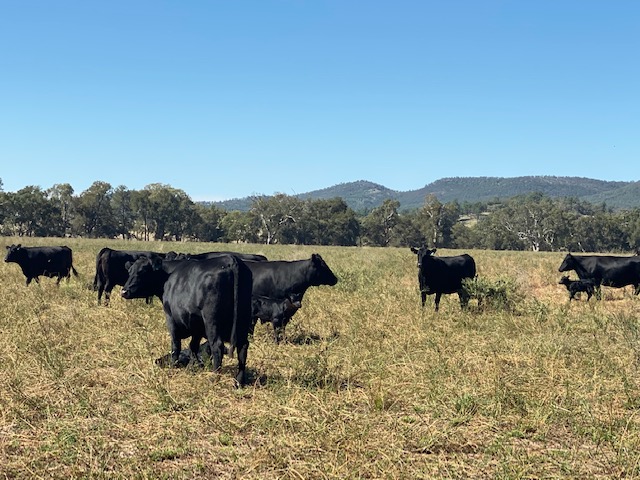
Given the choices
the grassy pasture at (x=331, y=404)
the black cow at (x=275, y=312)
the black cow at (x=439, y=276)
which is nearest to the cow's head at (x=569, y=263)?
the black cow at (x=439, y=276)

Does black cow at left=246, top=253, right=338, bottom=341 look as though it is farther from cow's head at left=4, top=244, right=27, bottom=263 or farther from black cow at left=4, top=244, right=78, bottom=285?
cow's head at left=4, top=244, right=27, bottom=263

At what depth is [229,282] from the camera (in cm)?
654

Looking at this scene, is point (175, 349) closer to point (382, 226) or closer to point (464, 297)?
point (464, 297)

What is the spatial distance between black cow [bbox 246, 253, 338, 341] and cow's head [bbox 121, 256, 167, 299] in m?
3.43

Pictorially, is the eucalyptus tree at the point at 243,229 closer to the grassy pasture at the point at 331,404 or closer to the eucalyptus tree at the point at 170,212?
the eucalyptus tree at the point at 170,212

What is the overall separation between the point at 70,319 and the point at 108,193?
9454 cm

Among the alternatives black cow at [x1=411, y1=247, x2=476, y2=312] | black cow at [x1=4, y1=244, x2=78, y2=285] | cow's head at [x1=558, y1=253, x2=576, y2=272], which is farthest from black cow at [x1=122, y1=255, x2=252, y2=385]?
cow's head at [x1=558, y1=253, x2=576, y2=272]

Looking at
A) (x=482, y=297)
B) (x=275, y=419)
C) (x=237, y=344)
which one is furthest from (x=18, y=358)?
(x=482, y=297)

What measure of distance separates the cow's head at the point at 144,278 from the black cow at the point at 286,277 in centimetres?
343

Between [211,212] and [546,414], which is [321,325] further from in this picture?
[211,212]

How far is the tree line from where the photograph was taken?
9169cm

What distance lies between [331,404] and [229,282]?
2.04 metres

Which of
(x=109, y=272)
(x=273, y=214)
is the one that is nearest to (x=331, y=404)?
(x=109, y=272)

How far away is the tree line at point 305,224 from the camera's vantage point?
91.7 metres
